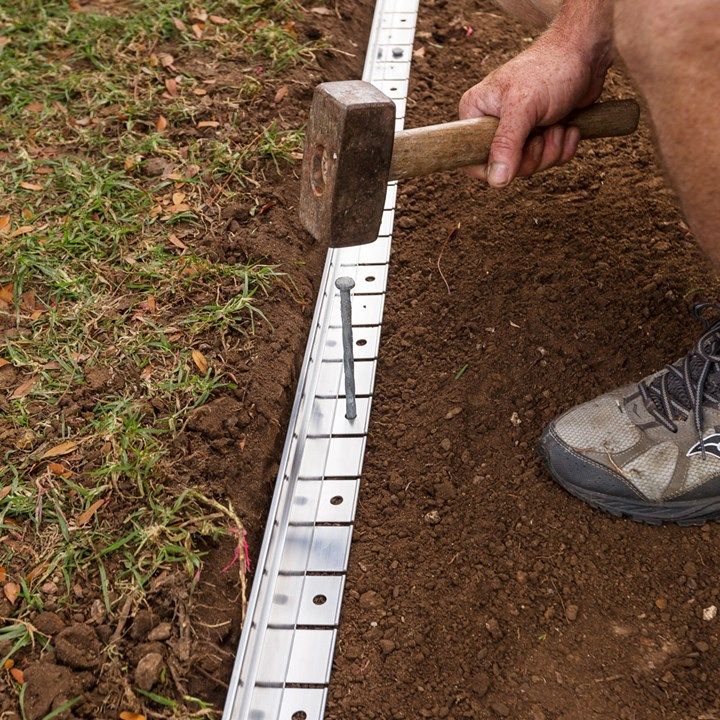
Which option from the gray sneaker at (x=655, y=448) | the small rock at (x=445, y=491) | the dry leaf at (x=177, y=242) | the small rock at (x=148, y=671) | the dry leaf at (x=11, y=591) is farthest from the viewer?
the dry leaf at (x=177, y=242)

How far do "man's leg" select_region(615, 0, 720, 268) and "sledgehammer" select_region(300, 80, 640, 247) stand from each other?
442mm

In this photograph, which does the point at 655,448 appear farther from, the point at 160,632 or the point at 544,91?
the point at 160,632

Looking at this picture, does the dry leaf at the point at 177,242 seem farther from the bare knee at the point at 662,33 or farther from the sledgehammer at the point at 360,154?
the bare knee at the point at 662,33

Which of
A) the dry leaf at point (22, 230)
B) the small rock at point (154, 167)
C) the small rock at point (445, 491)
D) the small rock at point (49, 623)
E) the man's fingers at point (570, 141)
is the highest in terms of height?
the man's fingers at point (570, 141)

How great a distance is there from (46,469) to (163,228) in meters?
0.88

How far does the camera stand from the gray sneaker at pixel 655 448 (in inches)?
80.8

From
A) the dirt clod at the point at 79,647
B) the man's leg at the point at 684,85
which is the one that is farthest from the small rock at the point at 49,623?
the man's leg at the point at 684,85

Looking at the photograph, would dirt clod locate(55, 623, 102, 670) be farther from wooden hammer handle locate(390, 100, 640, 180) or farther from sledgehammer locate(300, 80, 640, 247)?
wooden hammer handle locate(390, 100, 640, 180)

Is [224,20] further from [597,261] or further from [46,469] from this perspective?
[46,469]

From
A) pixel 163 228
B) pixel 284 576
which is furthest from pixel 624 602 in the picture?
pixel 163 228

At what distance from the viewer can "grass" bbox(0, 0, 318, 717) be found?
1.93 meters

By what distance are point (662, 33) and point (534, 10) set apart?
50.5 inches

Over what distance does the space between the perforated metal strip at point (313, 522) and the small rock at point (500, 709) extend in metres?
0.35

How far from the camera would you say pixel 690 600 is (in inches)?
77.0
